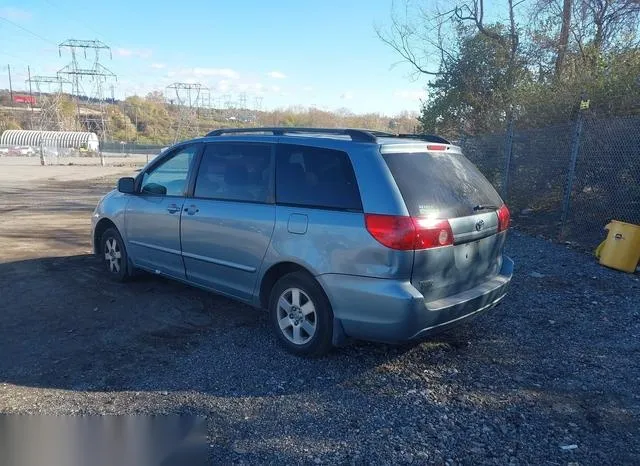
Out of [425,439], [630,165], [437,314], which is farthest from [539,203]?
[425,439]

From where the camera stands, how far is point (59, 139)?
217 feet

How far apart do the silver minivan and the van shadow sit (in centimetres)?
32

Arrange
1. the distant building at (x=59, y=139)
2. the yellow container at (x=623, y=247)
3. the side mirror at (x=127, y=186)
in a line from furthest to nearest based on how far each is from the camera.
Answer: the distant building at (x=59, y=139)
the yellow container at (x=623, y=247)
the side mirror at (x=127, y=186)

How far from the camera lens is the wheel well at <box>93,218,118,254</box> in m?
6.30

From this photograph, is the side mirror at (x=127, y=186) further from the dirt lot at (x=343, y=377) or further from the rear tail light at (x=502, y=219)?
the rear tail light at (x=502, y=219)

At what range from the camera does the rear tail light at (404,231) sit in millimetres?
3539

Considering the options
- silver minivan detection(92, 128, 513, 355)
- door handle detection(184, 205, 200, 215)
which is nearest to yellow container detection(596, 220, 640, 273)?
silver minivan detection(92, 128, 513, 355)

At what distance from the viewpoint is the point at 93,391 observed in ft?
12.0

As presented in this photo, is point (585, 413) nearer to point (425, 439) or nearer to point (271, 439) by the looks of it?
point (425, 439)

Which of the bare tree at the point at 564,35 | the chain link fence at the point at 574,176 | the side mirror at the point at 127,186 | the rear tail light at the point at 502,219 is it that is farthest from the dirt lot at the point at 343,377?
the bare tree at the point at 564,35

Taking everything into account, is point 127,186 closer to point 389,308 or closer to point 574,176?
point 389,308

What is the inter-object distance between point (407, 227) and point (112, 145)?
68793mm

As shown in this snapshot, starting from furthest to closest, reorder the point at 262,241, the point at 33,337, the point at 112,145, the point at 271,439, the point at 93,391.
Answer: the point at 112,145, the point at 33,337, the point at 262,241, the point at 93,391, the point at 271,439

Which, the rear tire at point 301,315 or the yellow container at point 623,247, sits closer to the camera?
the rear tire at point 301,315
